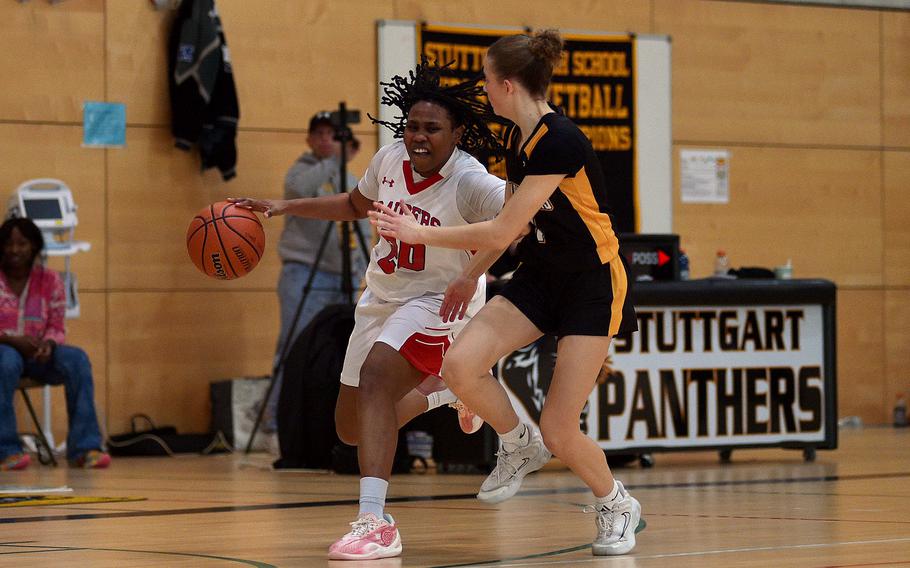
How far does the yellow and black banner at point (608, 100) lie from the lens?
37.7 feet

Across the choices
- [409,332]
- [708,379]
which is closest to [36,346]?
[708,379]

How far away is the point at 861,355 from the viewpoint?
12.5 metres

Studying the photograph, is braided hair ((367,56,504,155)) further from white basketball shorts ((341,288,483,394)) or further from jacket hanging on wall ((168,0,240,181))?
jacket hanging on wall ((168,0,240,181))

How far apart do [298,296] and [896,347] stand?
5651 millimetres

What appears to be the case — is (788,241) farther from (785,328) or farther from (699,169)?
(785,328)

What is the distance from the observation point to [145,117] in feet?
33.7

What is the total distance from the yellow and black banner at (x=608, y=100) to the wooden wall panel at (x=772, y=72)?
0.47 m

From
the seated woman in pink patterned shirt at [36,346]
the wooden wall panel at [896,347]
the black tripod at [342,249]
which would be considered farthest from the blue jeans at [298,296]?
the wooden wall panel at [896,347]

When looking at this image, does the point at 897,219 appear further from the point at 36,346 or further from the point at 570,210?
the point at 570,210

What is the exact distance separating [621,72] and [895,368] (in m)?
3.59

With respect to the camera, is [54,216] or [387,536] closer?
[387,536]

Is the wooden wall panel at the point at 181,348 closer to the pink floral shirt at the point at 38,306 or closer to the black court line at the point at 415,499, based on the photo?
the pink floral shirt at the point at 38,306

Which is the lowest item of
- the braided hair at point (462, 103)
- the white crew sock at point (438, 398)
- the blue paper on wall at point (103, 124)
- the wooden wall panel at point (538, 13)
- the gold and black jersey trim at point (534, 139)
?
the white crew sock at point (438, 398)

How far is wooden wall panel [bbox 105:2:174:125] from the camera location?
401 inches
